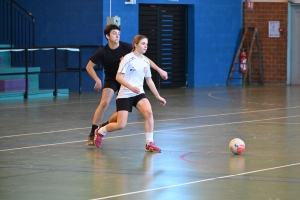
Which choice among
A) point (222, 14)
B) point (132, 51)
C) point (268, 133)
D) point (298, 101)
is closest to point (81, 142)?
point (132, 51)

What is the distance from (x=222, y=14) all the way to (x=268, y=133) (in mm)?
15373

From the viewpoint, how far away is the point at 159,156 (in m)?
10.6

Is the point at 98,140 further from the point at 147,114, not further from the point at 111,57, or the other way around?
the point at 111,57

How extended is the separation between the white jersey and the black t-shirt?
34.8 inches

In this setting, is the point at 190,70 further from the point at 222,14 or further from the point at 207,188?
the point at 207,188

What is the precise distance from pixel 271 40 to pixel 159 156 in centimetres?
1884

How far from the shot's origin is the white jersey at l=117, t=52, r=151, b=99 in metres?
11.0

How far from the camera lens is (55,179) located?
28.7ft

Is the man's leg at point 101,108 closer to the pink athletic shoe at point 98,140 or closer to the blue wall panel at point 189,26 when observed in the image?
the pink athletic shoe at point 98,140

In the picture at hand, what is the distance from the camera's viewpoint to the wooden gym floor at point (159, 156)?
26.4ft

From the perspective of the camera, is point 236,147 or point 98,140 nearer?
point 236,147

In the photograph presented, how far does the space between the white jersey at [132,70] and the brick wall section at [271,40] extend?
18.0 meters

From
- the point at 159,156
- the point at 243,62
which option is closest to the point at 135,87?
the point at 159,156

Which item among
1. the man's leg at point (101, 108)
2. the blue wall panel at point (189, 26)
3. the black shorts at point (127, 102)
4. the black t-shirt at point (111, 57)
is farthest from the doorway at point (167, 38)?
the black shorts at point (127, 102)
